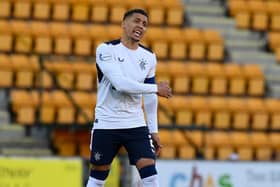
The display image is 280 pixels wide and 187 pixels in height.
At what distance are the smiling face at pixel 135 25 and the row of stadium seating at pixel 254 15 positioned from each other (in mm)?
10958

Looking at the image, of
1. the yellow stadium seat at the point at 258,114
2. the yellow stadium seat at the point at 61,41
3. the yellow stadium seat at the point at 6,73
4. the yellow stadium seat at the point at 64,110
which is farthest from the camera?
the yellow stadium seat at the point at 258,114

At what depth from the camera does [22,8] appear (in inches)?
615

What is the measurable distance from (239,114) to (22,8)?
4068mm

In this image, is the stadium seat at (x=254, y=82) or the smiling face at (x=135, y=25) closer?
the smiling face at (x=135, y=25)

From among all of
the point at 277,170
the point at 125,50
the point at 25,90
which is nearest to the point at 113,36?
the point at 25,90

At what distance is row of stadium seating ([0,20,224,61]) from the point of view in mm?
14922

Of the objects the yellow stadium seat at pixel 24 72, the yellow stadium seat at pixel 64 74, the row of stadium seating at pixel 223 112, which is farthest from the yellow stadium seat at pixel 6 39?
the row of stadium seating at pixel 223 112

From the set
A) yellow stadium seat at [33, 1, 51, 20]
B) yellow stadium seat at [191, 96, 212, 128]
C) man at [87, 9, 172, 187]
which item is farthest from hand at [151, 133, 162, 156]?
yellow stadium seat at [33, 1, 51, 20]

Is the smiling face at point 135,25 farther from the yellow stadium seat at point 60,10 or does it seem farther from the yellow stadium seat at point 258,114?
the yellow stadium seat at point 60,10

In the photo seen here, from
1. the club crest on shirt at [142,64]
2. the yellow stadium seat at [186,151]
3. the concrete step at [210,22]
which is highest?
the club crest on shirt at [142,64]

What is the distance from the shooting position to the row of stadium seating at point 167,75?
1414 centimetres

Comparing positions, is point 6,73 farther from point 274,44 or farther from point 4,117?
point 274,44

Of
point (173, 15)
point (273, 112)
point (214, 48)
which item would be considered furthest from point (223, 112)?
point (173, 15)

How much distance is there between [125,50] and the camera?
22.4 feet
